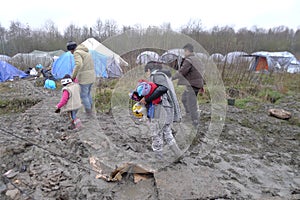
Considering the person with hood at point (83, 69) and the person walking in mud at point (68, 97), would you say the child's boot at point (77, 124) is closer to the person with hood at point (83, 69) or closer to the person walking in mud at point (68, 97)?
the person walking in mud at point (68, 97)

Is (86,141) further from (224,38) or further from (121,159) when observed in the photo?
(224,38)

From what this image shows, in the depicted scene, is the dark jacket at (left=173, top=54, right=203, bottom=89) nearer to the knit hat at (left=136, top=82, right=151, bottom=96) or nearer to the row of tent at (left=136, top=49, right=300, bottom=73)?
the row of tent at (left=136, top=49, right=300, bottom=73)

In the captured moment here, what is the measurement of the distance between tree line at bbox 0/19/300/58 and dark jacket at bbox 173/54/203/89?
70 centimetres

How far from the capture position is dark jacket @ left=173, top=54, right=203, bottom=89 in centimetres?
385

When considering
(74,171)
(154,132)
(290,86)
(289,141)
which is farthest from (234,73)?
(74,171)

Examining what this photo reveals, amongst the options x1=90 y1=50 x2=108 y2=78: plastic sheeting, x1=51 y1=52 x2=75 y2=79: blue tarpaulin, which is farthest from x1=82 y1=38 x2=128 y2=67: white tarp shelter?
x1=51 y1=52 x2=75 y2=79: blue tarpaulin

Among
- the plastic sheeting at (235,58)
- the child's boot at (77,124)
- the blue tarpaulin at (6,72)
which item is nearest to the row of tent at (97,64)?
the blue tarpaulin at (6,72)

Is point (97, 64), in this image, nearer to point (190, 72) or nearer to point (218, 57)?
point (218, 57)

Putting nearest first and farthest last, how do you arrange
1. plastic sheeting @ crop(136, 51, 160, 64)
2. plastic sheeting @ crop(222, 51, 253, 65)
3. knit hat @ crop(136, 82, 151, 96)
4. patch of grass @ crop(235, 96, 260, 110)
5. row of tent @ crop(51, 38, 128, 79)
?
knit hat @ crop(136, 82, 151, 96) → plastic sheeting @ crop(136, 51, 160, 64) → patch of grass @ crop(235, 96, 260, 110) → plastic sheeting @ crop(222, 51, 253, 65) → row of tent @ crop(51, 38, 128, 79)

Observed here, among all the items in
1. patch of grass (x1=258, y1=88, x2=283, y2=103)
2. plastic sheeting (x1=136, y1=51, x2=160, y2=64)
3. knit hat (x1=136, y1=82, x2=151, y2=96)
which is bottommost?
patch of grass (x1=258, y1=88, x2=283, y2=103)

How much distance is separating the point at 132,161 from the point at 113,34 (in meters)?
3.40

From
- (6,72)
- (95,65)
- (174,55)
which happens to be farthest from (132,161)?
(6,72)

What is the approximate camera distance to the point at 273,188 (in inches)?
104

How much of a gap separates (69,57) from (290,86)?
10731mm
